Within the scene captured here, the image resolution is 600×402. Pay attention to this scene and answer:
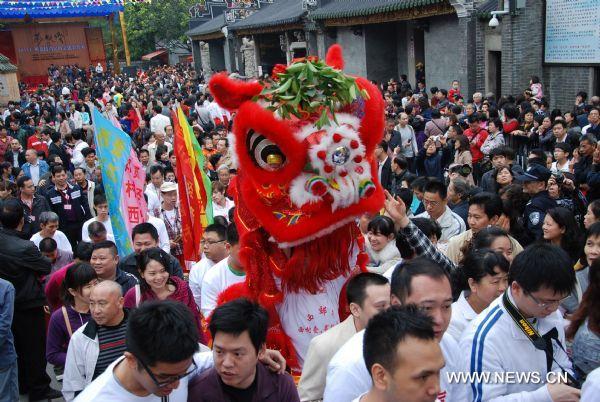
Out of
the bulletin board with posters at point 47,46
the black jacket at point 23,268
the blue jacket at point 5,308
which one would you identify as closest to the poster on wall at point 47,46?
the bulletin board with posters at point 47,46

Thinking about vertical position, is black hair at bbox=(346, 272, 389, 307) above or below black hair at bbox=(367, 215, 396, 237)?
above

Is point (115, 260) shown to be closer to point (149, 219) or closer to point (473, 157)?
point (149, 219)

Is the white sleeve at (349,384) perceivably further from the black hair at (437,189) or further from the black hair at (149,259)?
the black hair at (437,189)

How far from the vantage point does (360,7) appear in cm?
1684

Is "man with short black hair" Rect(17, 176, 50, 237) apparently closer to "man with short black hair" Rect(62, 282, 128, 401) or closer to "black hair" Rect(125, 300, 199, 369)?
"man with short black hair" Rect(62, 282, 128, 401)

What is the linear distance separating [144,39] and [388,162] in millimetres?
44347

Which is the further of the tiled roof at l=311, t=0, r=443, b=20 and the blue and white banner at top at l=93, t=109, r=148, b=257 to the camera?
the tiled roof at l=311, t=0, r=443, b=20

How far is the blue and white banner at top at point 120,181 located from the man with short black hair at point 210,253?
117 cm

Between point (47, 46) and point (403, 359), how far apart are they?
4303 centimetres

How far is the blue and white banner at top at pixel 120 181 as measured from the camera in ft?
18.6

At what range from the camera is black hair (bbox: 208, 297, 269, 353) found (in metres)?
2.47

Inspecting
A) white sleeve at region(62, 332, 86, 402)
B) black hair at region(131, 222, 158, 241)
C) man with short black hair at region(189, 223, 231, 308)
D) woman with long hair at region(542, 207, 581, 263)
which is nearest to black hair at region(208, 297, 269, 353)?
white sleeve at region(62, 332, 86, 402)

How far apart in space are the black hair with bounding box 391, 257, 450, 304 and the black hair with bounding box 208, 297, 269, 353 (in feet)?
1.95

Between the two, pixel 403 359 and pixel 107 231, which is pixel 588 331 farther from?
pixel 107 231
